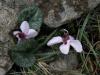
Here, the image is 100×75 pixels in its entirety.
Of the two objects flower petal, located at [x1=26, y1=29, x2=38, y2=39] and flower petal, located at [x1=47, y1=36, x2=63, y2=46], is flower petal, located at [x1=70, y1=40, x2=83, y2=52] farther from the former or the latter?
flower petal, located at [x1=26, y1=29, x2=38, y2=39]

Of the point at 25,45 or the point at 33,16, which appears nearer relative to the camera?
the point at 25,45

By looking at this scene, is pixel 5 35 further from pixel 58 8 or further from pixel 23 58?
pixel 58 8

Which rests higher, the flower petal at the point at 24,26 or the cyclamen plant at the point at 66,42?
the flower petal at the point at 24,26

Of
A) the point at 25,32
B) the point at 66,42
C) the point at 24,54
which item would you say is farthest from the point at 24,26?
the point at 66,42

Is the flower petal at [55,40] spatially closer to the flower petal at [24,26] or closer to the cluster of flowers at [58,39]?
the cluster of flowers at [58,39]

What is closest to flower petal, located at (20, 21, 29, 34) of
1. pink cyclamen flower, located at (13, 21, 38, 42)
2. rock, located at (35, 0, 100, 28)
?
pink cyclamen flower, located at (13, 21, 38, 42)

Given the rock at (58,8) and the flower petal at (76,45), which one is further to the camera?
the rock at (58,8)

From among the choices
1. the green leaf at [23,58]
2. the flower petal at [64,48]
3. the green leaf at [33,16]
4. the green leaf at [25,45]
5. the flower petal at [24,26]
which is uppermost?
the green leaf at [33,16]

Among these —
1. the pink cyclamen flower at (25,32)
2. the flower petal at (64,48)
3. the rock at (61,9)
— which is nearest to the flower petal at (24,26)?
the pink cyclamen flower at (25,32)
